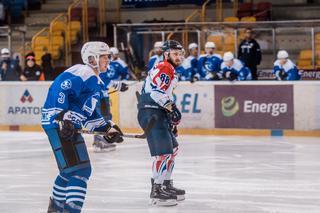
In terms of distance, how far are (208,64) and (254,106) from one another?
98.9 inches

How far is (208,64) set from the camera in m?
17.9

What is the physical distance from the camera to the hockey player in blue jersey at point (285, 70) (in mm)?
17266

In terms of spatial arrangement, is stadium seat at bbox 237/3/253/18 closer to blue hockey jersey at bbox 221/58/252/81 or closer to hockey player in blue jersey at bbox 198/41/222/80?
hockey player in blue jersey at bbox 198/41/222/80

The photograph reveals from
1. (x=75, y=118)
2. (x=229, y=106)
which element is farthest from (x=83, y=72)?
(x=229, y=106)

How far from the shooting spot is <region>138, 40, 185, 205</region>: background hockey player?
28.1 ft

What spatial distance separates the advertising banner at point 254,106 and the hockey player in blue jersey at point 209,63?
1.67 metres

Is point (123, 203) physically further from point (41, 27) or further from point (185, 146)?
point (41, 27)

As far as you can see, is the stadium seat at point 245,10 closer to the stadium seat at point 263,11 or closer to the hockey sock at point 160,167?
the stadium seat at point 263,11

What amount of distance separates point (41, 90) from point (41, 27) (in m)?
7.55

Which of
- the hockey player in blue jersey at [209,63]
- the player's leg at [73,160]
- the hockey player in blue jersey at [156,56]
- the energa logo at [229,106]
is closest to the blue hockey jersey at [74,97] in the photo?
the player's leg at [73,160]

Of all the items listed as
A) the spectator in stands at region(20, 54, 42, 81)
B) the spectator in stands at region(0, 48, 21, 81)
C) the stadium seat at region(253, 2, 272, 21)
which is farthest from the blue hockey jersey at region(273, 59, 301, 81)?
the spectator in stands at region(0, 48, 21, 81)

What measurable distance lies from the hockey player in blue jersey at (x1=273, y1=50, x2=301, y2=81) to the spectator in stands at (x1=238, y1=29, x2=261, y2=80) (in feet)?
3.59

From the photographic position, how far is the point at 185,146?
46.5 ft

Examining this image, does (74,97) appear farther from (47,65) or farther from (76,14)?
(76,14)
